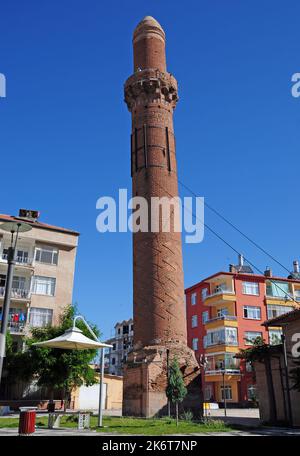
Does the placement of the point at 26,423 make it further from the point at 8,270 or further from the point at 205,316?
the point at 205,316

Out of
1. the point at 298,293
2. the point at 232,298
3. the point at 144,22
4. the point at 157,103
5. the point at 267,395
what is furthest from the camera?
the point at 298,293

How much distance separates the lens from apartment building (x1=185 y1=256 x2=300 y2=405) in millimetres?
39906

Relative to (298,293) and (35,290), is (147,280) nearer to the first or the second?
(35,290)

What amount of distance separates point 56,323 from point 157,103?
56.4 feet

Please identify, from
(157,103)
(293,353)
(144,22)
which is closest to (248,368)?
(293,353)

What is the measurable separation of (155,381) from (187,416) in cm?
243

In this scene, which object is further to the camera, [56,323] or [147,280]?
[56,323]

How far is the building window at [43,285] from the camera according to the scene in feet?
112

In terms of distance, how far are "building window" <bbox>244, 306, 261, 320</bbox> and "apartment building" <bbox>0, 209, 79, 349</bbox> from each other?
1748 centimetres

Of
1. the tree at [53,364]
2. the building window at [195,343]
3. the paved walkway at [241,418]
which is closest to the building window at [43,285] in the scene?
the tree at [53,364]

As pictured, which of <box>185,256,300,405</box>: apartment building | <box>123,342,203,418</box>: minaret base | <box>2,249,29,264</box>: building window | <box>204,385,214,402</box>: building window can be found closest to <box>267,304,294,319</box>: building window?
<box>185,256,300,405</box>: apartment building

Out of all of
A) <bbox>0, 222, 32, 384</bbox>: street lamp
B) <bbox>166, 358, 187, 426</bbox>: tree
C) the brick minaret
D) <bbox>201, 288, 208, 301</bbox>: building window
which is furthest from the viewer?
<bbox>201, 288, 208, 301</bbox>: building window

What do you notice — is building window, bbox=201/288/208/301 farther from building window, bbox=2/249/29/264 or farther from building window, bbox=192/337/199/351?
building window, bbox=2/249/29/264

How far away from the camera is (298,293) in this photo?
4778 centimetres
